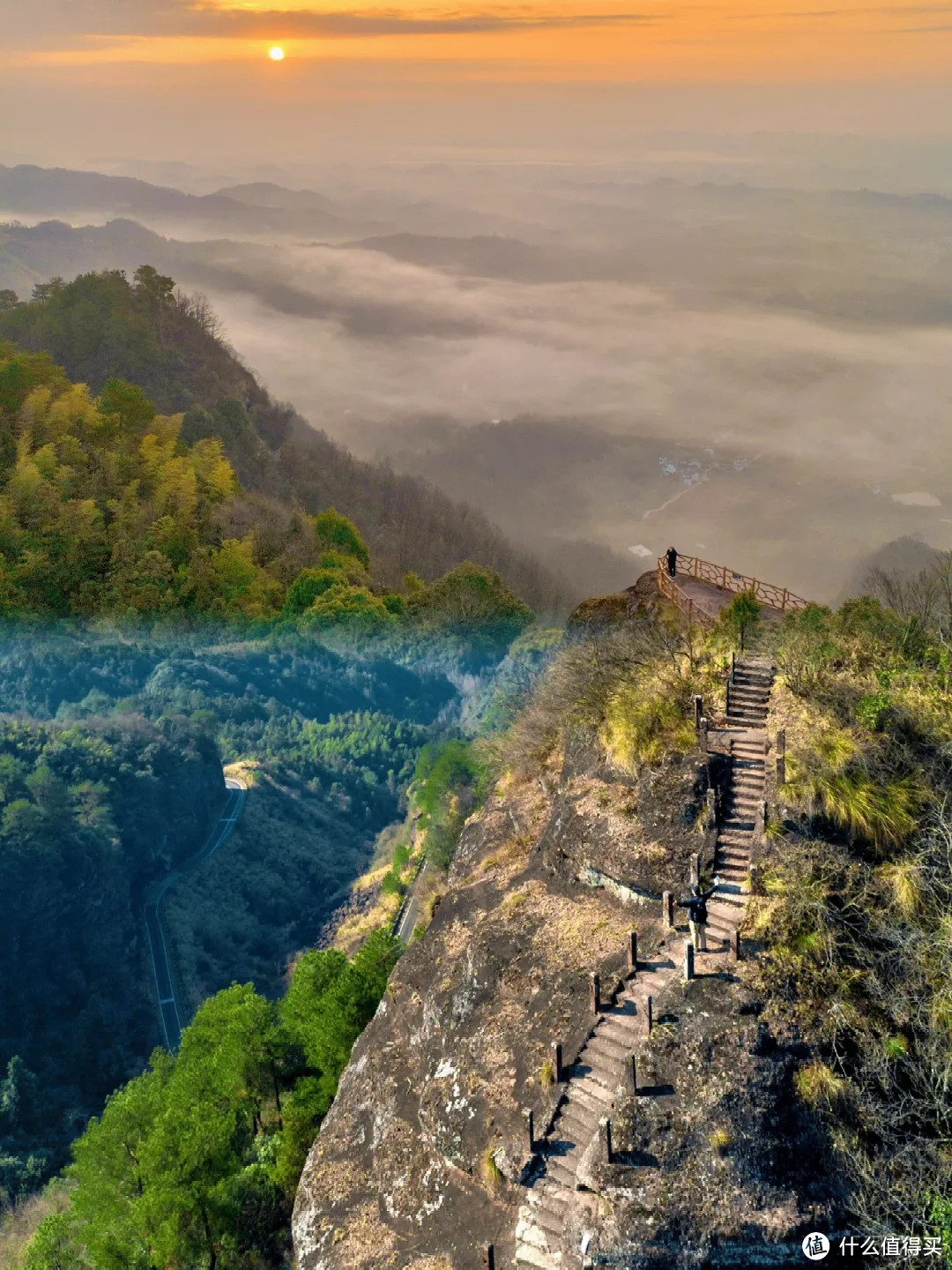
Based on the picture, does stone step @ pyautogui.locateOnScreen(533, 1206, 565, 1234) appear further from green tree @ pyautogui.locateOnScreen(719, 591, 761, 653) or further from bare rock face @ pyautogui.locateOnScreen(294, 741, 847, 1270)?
green tree @ pyautogui.locateOnScreen(719, 591, 761, 653)

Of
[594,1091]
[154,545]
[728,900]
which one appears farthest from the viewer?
[154,545]

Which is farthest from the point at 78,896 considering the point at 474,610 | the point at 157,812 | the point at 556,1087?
the point at 556,1087

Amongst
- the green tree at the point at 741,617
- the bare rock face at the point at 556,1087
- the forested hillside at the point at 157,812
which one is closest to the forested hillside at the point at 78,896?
the forested hillside at the point at 157,812

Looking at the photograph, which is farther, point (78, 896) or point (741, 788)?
point (78, 896)

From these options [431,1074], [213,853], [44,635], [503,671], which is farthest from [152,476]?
[431,1074]

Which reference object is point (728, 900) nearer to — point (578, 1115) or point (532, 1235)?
point (578, 1115)

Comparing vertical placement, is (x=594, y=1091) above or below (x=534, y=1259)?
above
